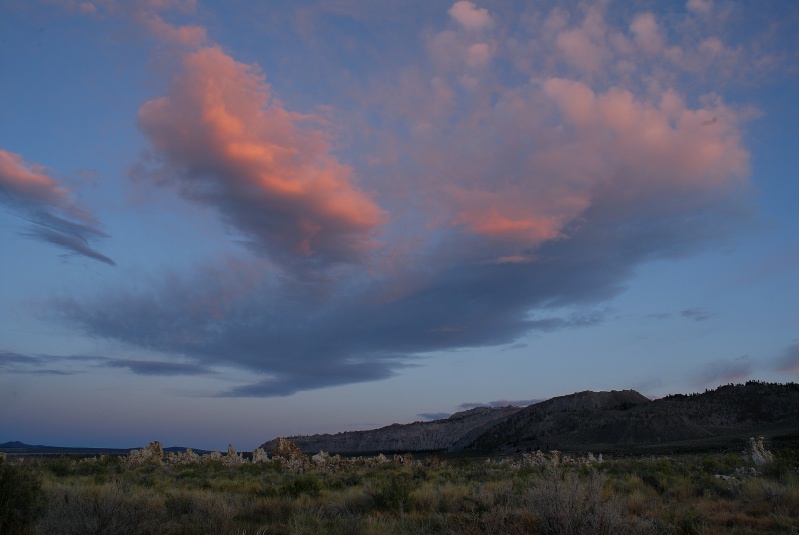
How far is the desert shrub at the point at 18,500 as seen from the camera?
8711 millimetres

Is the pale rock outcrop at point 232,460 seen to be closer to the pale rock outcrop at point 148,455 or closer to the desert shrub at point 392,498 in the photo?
the pale rock outcrop at point 148,455

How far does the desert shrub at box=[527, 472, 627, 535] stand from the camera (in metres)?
7.32

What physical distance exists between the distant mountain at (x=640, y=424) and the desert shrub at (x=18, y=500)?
44.0 m

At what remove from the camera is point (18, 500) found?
910 centimetres

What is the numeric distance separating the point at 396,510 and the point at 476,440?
8254 centimetres

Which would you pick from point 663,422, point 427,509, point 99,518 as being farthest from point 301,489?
point 663,422

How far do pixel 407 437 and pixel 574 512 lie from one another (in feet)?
372

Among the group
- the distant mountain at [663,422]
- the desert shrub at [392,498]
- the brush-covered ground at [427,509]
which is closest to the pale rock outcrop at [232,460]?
the brush-covered ground at [427,509]

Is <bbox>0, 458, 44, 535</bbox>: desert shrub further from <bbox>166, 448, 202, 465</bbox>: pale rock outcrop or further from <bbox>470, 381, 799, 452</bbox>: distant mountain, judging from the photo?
<bbox>470, 381, 799, 452</bbox>: distant mountain

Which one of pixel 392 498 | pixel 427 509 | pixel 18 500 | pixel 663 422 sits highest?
pixel 18 500

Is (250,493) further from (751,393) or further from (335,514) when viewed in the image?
(751,393)

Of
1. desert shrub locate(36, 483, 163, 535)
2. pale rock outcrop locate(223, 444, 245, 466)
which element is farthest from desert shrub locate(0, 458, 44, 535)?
pale rock outcrop locate(223, 444, 245, 466)

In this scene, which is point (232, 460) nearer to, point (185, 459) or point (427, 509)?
point (185, 459)

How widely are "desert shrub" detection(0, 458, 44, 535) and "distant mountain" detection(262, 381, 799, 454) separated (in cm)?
4397
